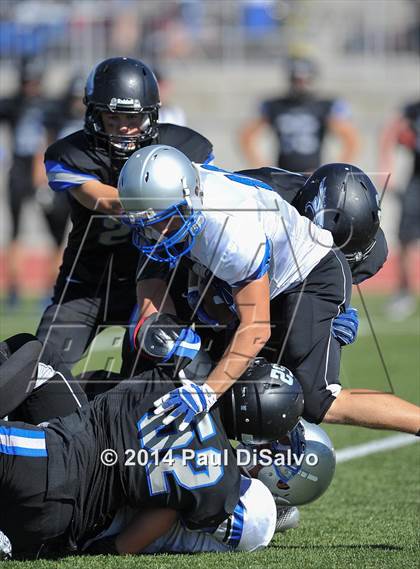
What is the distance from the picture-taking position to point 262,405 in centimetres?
376

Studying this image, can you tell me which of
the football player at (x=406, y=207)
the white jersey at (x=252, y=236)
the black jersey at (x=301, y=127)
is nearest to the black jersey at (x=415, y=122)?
the football player at (x=406, y=207)

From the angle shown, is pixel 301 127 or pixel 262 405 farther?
pixel 301 127

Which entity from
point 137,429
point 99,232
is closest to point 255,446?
point 137,429

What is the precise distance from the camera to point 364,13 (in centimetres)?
1666

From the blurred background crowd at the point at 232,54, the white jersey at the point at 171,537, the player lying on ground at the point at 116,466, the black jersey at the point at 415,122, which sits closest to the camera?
the player lying on ground at the point at 116,466

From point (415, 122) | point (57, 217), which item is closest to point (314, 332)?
point (57, 217)

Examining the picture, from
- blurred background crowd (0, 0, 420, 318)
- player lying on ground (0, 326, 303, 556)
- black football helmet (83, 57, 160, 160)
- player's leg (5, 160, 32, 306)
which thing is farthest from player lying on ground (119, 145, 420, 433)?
blurred background crowd (0, 0, 420, 318)

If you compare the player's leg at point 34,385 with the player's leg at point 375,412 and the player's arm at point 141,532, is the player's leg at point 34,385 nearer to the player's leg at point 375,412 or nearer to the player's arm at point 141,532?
the player's arm at point 141,532

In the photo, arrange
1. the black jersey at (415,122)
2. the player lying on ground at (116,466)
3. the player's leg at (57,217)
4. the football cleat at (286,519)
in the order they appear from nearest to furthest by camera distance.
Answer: the player lying on ground at (116,466) → the football cleat at (286,519) → the player's leg at (57,217) → the black jersey at (415,122)

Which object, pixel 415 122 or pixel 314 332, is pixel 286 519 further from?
pixel 415 122

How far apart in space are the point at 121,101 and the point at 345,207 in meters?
1.11

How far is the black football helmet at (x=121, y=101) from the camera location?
4945 millimetres

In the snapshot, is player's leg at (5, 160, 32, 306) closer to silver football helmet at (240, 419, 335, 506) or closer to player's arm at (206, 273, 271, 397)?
silver football helmet at (240, 419, 335, 506)

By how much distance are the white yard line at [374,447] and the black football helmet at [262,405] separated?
66.9 inches
